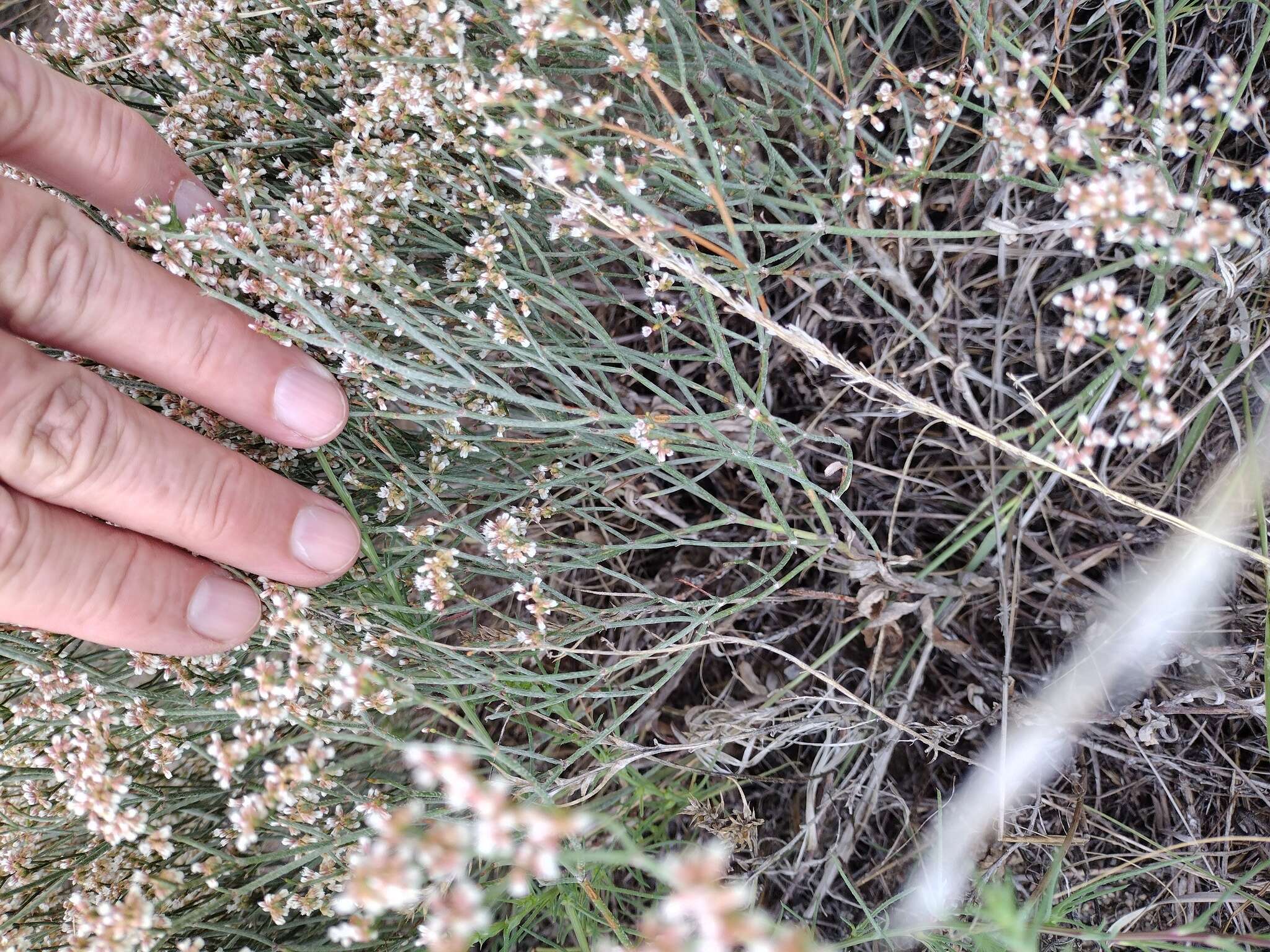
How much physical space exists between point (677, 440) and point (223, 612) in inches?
35.2

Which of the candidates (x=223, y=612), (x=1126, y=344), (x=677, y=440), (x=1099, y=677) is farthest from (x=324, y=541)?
(x=1099, y=677)

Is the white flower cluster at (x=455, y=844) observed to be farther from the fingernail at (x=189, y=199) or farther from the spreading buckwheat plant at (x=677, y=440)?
the fingernail at (x=189, y=199)

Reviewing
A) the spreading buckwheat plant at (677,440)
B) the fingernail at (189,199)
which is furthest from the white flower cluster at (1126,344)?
the fingernail at (189,199)

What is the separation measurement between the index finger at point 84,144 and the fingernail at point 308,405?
362 millimetres

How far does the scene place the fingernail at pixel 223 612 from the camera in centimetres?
153

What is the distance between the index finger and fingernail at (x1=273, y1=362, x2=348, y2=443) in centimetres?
36

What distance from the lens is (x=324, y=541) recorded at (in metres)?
1.53

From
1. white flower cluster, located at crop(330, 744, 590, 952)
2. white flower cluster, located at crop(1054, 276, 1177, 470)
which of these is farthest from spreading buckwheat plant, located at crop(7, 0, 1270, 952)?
white flower cluster, located at crop(330, 744, 590, 952)

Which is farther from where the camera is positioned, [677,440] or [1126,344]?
[677,440]

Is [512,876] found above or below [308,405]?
above

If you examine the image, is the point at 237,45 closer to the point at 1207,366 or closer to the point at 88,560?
the point at 88,560

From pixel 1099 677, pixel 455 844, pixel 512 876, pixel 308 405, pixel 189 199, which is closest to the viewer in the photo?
pixel 455 844

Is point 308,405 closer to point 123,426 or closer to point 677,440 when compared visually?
point 123,426

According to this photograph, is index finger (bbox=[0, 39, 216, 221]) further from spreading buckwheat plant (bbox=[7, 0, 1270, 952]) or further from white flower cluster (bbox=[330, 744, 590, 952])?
white flower cluster (bbox=[330, 744, 590, 952])
